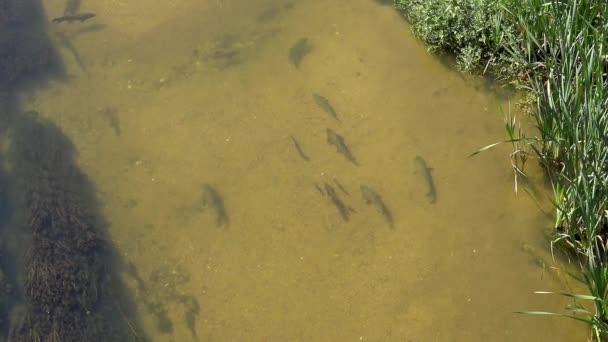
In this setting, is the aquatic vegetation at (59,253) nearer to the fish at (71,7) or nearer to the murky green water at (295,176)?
the murky green water at (295,176)

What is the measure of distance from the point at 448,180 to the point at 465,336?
4.29 ft

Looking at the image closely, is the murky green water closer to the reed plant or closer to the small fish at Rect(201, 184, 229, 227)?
the small fish at Rect(201, 184, 229, 227)

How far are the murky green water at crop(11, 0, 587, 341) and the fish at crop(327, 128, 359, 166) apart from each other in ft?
0.17

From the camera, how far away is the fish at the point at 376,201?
4.98 metres

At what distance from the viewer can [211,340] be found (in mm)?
4465

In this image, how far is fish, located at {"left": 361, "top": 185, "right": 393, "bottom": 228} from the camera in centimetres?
498

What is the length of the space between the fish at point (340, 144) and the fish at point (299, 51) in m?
0.91

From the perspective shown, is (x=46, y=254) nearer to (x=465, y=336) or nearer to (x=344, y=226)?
(x=344, y=226)

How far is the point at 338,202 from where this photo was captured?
16.7ft

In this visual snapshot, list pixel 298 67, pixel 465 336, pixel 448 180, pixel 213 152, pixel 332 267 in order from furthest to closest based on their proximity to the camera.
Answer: pixel 298 67 → pixel 213 152 → pixel 448 180 → pixel 332 267 → pixel 465 336

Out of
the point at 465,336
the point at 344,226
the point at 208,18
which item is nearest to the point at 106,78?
the point at 208,18

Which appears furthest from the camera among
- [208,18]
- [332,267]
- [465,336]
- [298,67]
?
[208,18]

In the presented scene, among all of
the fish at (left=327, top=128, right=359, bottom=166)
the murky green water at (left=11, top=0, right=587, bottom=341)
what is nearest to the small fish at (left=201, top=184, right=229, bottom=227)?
the murky green water at (left=11, top=0, right=587, bottom=341)

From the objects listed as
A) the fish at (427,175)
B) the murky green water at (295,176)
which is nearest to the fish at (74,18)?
the murky green water at (295,176)
